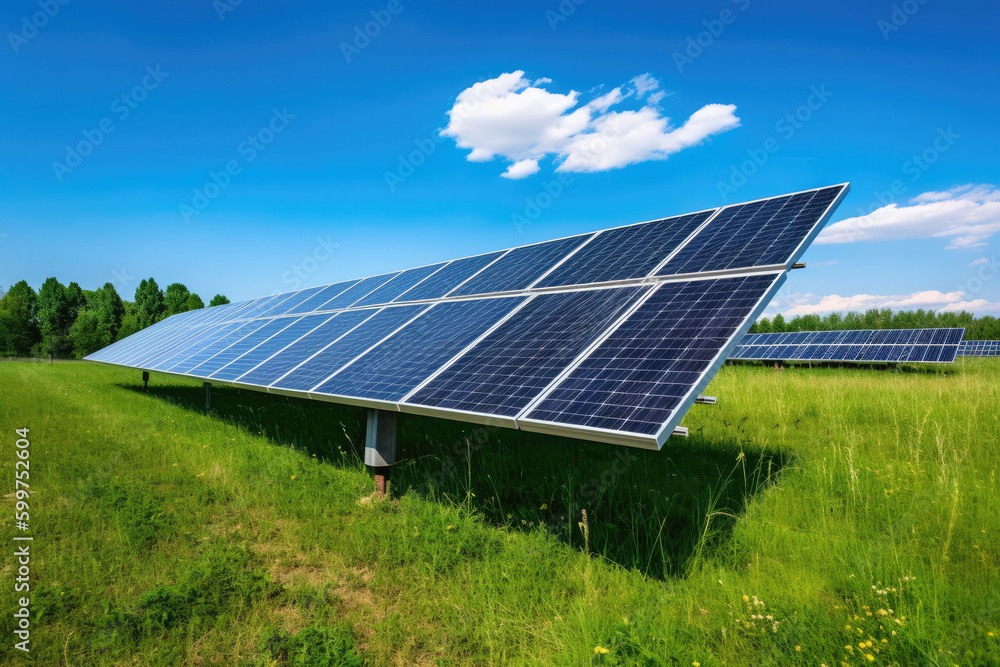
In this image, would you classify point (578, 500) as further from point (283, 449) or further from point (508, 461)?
point (283, 449)

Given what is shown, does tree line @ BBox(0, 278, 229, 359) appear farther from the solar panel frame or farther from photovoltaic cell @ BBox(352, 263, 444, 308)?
the solar panel frame

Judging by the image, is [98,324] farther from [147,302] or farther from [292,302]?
[292,302]

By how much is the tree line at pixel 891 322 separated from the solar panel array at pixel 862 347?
113ft

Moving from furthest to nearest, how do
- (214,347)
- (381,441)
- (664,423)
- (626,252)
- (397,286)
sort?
(214,347) < (397,286) < (626,252) < (381,441) < (664,423)

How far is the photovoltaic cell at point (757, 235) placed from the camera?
204 inches

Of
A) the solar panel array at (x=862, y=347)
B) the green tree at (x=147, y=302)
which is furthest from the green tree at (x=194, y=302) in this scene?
the solar panel array at (x=862, y=347)

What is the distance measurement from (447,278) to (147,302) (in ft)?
200

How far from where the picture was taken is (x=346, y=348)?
27.1ft

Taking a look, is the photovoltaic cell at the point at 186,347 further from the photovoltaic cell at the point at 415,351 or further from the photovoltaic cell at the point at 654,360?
the photovoltaic cell at the point at 654,360

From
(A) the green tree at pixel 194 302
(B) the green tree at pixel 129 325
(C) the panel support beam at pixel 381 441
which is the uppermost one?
(A) the green tree at pixel 194 302

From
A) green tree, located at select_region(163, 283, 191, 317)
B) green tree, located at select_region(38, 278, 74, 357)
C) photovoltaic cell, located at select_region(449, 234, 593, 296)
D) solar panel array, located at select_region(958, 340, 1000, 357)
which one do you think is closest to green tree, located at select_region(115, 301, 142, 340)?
green tree, located at select_region(163, 283, 191, 317)

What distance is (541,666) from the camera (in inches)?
131

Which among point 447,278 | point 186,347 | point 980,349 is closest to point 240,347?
point 186,347

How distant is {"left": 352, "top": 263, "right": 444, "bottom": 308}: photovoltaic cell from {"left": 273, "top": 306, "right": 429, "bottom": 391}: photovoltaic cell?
155 centimetres
